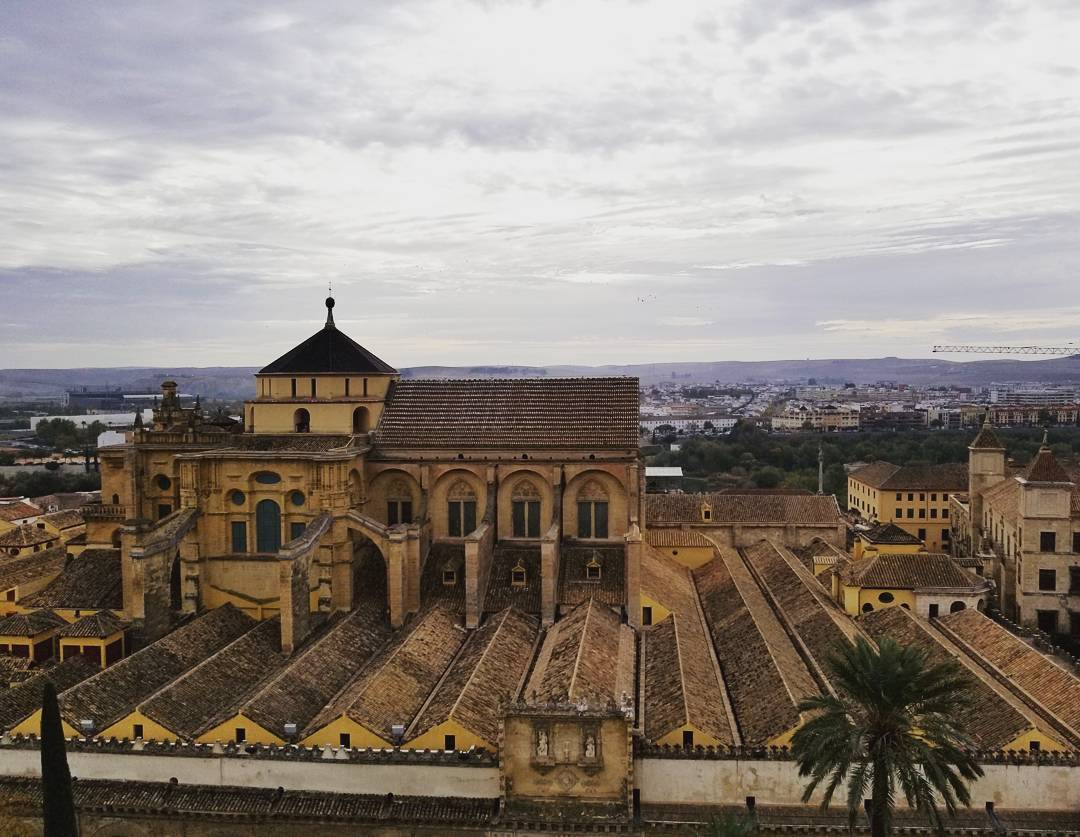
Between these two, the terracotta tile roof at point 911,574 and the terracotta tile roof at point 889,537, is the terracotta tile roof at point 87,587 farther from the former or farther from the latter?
the terracotta tile roof at point 889,537

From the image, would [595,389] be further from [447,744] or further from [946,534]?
[946,534]

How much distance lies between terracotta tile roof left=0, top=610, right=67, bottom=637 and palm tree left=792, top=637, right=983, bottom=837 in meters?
26.7

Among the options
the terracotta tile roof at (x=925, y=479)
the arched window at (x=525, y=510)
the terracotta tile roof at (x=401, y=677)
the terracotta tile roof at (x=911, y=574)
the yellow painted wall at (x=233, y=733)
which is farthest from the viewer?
the terracotta tile roof at (x=925, y=479)

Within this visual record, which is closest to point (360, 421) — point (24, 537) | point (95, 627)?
point (95, 627)

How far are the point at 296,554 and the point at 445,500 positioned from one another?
877 cm

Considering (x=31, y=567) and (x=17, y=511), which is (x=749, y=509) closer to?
(x=31, y=567)

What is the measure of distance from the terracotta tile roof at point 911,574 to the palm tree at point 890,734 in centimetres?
1986

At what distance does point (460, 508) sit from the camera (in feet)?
135

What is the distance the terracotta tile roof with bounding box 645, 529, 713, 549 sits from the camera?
49469 millimetres

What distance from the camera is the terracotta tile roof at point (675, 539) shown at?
162ft

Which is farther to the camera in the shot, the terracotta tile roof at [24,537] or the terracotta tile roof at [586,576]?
the terracotta tile roof at [24,537]

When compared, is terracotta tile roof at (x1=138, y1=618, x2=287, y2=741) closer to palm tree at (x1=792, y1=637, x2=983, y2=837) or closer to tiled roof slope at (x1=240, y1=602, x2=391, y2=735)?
tiled roof slope at (x1=240, y1=602, x2=391, y2=735)

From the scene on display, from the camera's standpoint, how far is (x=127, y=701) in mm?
27797

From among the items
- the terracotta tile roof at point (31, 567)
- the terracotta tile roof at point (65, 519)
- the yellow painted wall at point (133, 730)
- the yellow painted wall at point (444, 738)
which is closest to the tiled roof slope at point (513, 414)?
the terracotta tile roof at point (31, 567)
